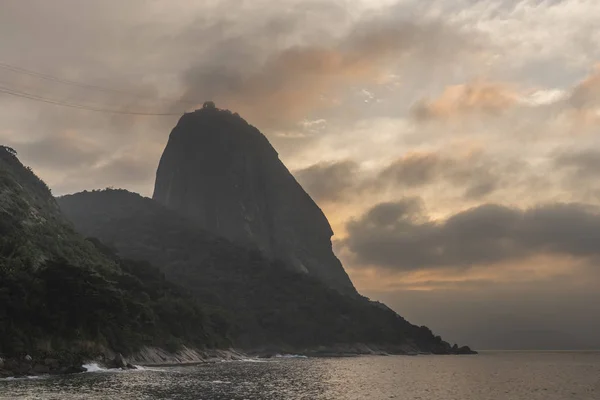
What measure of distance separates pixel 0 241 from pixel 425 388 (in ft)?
278

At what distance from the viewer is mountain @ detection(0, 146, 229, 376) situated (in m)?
92.1

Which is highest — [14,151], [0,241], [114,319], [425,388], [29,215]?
[14,151]

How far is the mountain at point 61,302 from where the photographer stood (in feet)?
302

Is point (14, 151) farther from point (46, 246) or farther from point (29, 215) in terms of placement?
point (46, 246)

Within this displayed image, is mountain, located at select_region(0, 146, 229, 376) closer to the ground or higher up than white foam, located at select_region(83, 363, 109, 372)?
higher up

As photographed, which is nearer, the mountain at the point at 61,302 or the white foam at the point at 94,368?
the mountain at the point at 61,302

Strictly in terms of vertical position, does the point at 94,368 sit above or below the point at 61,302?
below

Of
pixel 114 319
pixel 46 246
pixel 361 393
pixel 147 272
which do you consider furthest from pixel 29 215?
pixel 361 393

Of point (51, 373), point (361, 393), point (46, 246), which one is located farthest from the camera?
point (46, 246)

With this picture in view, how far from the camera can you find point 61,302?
341 ft

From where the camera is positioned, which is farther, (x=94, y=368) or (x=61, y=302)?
(x=61, y=302)

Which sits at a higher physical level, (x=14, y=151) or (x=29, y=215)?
(x=14, y=151)

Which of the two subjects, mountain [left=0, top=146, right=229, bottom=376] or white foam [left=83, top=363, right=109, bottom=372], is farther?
white foam [left=83, top=363, right=109, bottom=372]

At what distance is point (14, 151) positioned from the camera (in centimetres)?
19538
